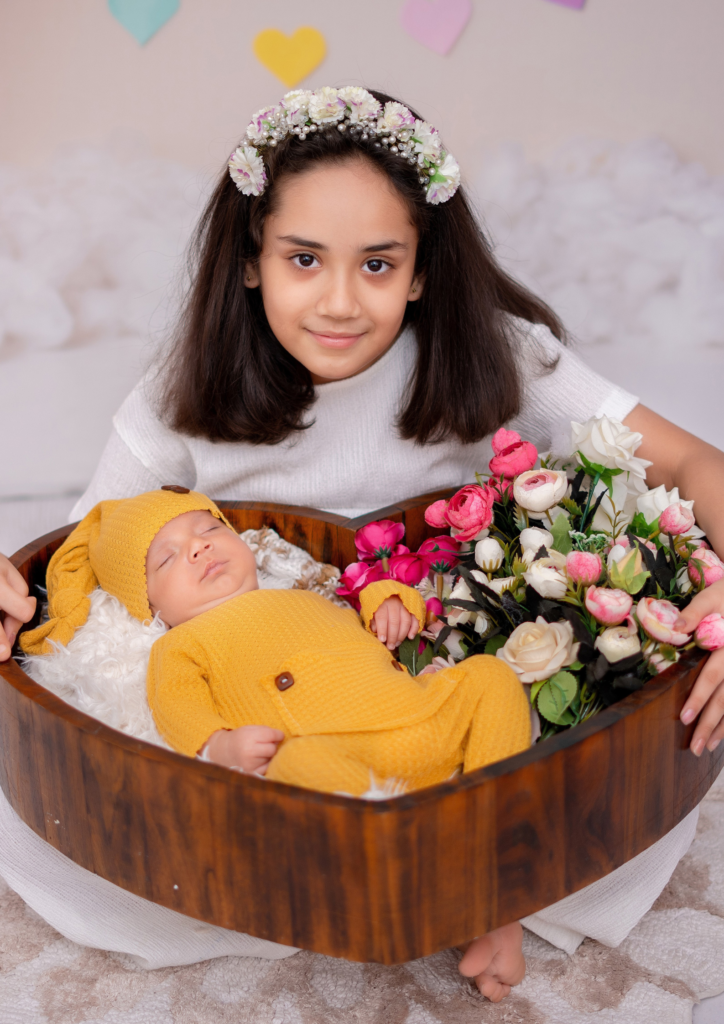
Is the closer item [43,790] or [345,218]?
[43,790]

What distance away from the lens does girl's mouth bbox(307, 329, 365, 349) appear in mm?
1515

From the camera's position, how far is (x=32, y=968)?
48.4 inches

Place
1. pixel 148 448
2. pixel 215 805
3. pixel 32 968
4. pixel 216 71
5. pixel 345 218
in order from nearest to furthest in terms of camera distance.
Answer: pixel 215 805 < pixel 32 968 < pixel 345 218 < pixel 148 448 < pixel 216 71

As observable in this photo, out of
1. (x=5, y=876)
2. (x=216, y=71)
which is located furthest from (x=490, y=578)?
(x=216, y=71)

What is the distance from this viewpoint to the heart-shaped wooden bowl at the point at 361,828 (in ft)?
2.85

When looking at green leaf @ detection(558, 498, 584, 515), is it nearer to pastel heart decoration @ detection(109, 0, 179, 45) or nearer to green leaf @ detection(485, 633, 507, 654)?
green leaf @ detection(485, 633, 507, 654)

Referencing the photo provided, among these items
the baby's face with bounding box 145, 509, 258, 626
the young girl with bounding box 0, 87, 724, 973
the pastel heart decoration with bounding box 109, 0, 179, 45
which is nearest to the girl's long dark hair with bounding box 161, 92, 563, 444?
the young girl with bounding box 0, 87, 724, 973

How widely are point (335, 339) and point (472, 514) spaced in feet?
1.34

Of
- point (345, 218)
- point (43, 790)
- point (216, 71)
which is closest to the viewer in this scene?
point (43, 790)

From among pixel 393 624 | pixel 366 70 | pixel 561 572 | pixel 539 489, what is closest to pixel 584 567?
pixel 561 572

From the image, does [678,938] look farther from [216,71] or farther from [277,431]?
[216,71]

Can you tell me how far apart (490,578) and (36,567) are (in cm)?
68

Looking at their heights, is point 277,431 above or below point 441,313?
below

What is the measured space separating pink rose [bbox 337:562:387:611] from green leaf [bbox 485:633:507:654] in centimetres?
22
